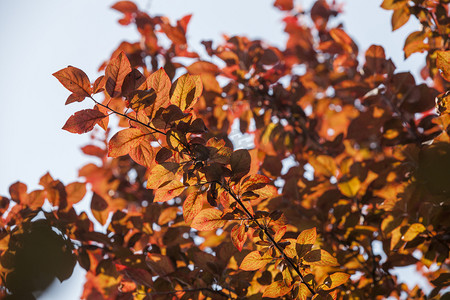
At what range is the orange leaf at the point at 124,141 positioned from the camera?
3.41 ft

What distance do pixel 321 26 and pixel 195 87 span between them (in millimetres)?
1873

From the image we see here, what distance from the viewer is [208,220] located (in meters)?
1.08

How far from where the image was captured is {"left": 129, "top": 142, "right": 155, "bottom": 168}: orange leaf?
1.08 metres

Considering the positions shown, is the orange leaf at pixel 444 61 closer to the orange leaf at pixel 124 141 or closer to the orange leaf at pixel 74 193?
the orange leaf at pixel 124 141

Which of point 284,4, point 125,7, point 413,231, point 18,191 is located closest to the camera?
point 413,231

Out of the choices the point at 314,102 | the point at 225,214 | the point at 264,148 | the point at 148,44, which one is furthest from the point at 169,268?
the point at 314,102

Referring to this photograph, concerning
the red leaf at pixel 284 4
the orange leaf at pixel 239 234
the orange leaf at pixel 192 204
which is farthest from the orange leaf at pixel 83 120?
the red leaf at pixel 284 4

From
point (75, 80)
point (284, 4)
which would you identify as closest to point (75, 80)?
point (75, 80)

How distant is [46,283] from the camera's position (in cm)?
129

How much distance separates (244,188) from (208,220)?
0.44 feet

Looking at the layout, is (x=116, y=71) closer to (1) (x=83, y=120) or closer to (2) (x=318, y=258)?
(1) (x=83, y=120)

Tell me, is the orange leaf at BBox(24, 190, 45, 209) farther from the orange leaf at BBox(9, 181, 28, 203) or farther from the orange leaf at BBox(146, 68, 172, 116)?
the orange leaf at BBox(146, 68, 172, 116)

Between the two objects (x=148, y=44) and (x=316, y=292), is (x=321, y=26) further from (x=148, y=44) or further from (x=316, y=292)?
(x=316, y=292)

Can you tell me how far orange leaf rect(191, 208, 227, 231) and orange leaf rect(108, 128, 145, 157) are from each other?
0.26 meters
